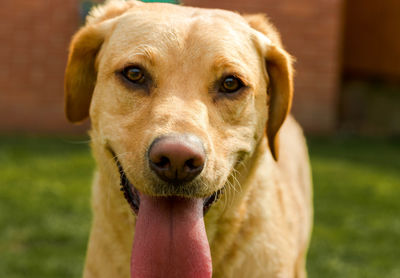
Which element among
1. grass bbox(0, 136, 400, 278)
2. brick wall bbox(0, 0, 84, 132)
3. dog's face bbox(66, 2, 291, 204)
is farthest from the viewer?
brick wall bbox(0, 0, 84, 132)

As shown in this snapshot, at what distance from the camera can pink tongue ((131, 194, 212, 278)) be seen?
109 inches

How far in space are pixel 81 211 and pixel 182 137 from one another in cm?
444

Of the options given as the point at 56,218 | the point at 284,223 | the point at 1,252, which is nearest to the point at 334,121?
the point at 56,218

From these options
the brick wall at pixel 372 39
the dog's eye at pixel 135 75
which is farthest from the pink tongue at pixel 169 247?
the brick wall at pixel 372 39

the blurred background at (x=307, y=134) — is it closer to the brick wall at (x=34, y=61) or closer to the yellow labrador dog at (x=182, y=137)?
the brick wall at (x=34, y=61)

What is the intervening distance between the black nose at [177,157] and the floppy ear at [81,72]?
943 millimetres

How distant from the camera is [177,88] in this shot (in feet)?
9.41

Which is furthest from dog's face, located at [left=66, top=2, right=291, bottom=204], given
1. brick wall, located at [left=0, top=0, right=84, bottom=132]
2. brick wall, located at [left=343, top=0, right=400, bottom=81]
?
brick wall, located at [left=343, top=0, right=400, bottom=81]

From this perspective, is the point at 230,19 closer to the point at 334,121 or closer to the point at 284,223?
the point at 284,223

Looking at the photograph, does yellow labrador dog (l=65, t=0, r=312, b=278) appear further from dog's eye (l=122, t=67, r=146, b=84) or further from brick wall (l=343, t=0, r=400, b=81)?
brick wall (l=343, t=0, r=400, b=81)

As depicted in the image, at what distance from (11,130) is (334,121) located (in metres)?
6.36

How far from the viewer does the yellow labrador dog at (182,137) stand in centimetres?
273

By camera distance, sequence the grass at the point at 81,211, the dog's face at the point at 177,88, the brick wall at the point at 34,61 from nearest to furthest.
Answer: the dog's face at the point at 177,88 → the grass at the point at 81,211 → the brick wall at the point at 34,61

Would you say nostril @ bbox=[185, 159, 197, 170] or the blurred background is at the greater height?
nostril @ bbox=[185, 159, 197, 170]
